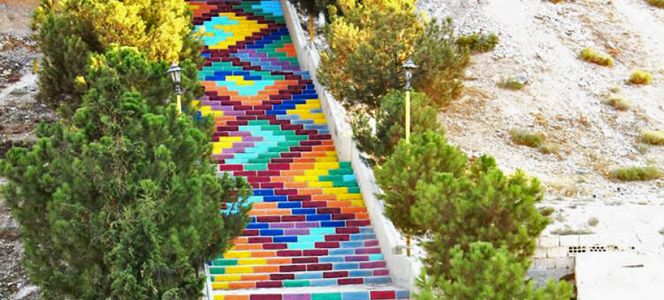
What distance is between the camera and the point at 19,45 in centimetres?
3484

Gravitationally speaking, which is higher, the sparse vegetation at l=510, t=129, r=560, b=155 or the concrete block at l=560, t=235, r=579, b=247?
the sparse vegetation at l=510, t=129, r=560, b=155

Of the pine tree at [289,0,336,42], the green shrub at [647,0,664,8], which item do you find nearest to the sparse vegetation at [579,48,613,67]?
the green shrub at [647,0,664,8]

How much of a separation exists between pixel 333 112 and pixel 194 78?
438cm

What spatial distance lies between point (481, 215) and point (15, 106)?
17272 millimetres

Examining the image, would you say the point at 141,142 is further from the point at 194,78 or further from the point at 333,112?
the point at 333,112

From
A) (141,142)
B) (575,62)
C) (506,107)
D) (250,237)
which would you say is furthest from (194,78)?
(575,62)

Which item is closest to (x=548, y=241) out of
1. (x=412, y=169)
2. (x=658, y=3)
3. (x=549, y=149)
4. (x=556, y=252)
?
(x=556, y=252)

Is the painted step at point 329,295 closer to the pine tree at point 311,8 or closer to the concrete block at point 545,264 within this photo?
the concrete block at point 545,264

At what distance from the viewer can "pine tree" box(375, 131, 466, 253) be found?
66.0 feet

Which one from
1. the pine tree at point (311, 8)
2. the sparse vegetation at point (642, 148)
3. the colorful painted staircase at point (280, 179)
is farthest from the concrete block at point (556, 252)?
the pine tree at point (311, 8)

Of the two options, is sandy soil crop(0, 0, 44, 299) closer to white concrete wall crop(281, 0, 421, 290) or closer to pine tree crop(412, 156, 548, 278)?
white concrete wall crop(281, 0, 421, 290)

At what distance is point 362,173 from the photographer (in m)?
25.4

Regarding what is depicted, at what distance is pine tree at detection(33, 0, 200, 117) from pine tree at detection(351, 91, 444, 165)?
4745mm

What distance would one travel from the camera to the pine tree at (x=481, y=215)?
56.6ft
